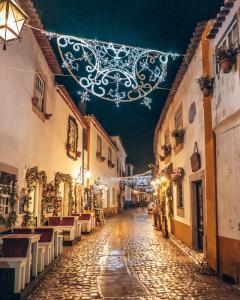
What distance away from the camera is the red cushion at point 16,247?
18.8 ft

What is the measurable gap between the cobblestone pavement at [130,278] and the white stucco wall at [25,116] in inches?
120

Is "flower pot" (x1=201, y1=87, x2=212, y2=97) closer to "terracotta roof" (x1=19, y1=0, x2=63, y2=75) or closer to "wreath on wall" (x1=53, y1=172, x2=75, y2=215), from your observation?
"terracotta roof" (x1=19, y1=0, x2=63, y2=75)

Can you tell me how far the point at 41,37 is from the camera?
35.2 feet

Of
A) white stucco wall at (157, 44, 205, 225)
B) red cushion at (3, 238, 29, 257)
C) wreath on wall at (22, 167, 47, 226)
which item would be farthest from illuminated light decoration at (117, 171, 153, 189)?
red cushion at (3, 238, 29, 257)

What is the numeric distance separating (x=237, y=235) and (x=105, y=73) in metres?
4.46

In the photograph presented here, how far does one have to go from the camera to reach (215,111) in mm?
7512

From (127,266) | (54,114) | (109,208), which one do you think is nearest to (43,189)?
(54,114)

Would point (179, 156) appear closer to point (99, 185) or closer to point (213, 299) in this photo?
point (213, 299)

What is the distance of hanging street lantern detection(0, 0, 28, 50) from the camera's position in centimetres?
509

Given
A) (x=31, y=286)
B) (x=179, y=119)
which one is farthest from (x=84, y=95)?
(x=179, y=119)

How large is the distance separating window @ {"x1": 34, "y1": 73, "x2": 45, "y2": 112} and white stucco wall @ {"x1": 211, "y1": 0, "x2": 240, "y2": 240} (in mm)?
6017

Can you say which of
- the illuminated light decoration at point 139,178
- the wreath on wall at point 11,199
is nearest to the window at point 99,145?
the illuminated light decoration at point 139,178

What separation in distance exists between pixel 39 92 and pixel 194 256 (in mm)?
7478

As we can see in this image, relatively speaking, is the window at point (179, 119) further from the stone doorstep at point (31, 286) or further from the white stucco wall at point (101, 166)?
the white stucco wall at point (101, 166)
